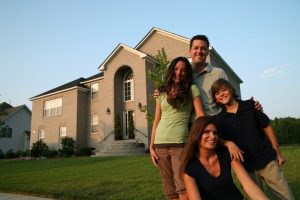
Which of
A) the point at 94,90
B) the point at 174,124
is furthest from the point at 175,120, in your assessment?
the point at 94,90

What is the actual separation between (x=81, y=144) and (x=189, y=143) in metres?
23.0

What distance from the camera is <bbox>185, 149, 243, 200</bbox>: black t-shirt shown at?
259 cm

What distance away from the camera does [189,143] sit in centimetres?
270

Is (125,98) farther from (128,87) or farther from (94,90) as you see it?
(94,90)

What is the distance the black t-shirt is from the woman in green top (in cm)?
43

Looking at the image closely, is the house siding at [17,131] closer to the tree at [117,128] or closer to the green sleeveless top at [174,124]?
the tree at [117,128]

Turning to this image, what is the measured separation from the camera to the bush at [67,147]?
22656mm

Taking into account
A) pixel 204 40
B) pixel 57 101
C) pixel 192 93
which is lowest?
pixel 192 93

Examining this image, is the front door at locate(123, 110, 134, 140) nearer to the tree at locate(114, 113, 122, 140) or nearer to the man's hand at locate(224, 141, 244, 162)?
the tree at locate(114, 113, 122, 140)

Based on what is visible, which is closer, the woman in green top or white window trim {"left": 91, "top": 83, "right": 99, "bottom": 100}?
the woman in green top

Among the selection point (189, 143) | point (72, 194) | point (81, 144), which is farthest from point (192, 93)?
point (81, 144)

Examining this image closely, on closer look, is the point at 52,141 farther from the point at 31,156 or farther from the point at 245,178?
the point at 245,178

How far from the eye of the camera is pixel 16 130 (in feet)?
134

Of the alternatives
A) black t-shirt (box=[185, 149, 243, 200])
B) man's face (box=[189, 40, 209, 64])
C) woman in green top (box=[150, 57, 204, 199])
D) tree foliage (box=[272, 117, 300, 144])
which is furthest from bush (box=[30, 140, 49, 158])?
tree foliage (box=[272, 117, 300, 144])
